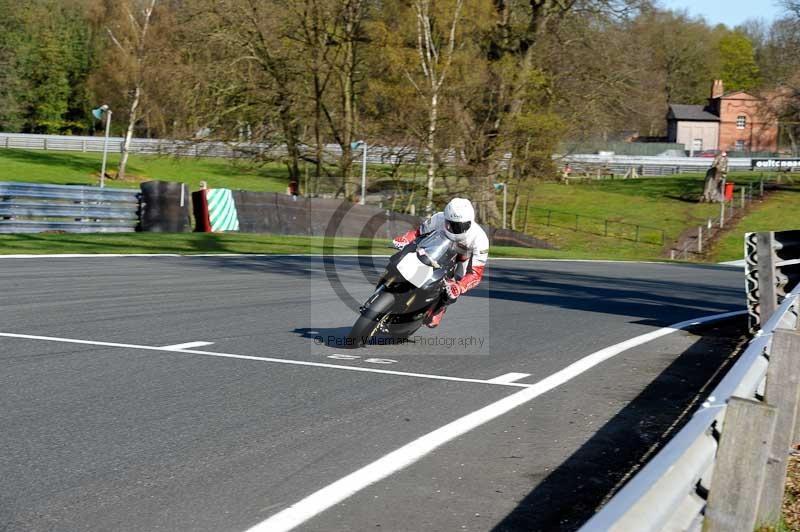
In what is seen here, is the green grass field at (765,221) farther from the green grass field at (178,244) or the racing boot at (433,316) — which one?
the racing boot at (433,316)

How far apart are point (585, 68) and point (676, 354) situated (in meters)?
34.9

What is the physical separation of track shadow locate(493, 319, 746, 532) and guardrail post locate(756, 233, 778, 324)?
1568 millimetres

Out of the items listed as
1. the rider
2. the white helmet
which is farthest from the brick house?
the white helmet

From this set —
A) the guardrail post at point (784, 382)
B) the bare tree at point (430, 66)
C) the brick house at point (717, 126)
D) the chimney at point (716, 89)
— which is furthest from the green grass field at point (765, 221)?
the chimney at point (716, 89)

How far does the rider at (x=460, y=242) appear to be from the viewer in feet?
30.0

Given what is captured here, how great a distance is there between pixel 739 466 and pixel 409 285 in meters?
5.85

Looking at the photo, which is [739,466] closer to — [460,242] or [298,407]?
[298,407]

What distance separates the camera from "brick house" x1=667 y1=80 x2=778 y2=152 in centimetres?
10881

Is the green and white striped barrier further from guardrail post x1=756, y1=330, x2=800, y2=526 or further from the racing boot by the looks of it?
guardrail post x1=756, y1=330, x2=800, y2=526

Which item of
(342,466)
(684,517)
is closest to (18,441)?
(342,466)

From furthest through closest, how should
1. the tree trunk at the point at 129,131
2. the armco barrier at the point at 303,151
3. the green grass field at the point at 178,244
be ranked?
the tree trunk at the point at 129,131
the armco barrier at the point at 303,151
the green grass field at the point at 178,244

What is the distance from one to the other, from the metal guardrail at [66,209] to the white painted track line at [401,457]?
1732 centimetres

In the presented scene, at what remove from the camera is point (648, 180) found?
240ft

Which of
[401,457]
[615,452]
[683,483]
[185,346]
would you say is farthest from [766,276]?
[683,483]
